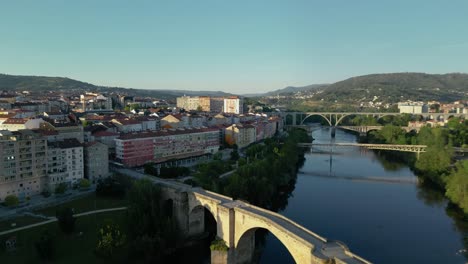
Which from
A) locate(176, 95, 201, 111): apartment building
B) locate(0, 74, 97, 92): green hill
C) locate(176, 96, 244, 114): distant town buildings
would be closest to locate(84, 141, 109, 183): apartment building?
locate(176, 96, 244, 114): distant town buildings

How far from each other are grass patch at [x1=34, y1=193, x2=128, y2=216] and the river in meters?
7.63

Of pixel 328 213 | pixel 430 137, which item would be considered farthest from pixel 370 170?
pixel 328 213

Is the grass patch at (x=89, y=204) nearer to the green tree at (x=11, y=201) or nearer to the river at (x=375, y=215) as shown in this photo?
the green tree at (x=11, y=201)

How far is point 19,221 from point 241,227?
30.8 ft

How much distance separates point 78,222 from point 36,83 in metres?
93.6

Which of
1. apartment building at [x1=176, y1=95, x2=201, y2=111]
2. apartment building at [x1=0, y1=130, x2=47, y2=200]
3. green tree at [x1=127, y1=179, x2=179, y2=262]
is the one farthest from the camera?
apartment building at [x1=176, y1=95, x2=201, y2=111]

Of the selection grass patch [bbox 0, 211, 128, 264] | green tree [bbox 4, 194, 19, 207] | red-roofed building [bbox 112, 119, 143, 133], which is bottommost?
grass patch [bbox 0, 211, 128, 264]

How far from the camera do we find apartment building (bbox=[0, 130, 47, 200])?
18156mm

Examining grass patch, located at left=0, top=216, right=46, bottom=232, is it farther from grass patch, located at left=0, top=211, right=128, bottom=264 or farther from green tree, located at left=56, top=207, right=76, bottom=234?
green tree, located at left=56, top=207, right=76, bottom=234

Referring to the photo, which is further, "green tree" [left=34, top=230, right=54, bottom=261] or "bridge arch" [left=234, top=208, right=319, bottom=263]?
"green tree" [left=34, top=230, right=54, bottom=261]

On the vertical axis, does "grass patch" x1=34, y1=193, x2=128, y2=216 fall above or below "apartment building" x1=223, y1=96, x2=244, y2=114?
below

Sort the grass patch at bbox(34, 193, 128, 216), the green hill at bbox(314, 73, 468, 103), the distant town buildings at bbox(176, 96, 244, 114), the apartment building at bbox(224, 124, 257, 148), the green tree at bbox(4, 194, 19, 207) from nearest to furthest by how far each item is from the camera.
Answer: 1. the green tree at bbox(4, 194, 19, 207)
2. the grass patch at bbox(34, 193, 128, 216)
3. the apartment building at bbox(224, 124, 257, 148)
4. the distant town buildings at bbox(176, 96, 244, 114)
5. the green hill at bbox(314, 73, 468, 103)

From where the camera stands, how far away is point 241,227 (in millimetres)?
13484

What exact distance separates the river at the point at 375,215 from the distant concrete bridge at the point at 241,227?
1514mm
